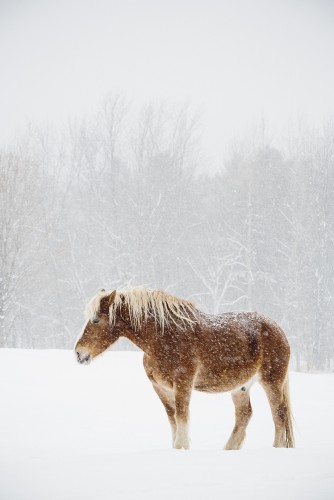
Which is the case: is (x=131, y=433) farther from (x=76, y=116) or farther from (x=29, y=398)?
(x=76, y=116)

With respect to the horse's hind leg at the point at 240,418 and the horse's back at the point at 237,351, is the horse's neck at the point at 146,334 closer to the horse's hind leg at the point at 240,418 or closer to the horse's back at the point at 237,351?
the horse's back at the point at 237,351

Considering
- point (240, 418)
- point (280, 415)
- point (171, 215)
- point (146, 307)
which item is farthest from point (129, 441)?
point (171, 215)

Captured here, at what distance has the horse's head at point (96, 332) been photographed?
512 centimetres

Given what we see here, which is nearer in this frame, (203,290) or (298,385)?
(298,385)

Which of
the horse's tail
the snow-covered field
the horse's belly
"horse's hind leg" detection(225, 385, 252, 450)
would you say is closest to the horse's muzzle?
the snow-covered field

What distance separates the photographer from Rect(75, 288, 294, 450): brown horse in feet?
16.3

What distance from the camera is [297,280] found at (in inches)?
1017

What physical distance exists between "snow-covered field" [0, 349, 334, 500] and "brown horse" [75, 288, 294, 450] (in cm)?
Answer: 58

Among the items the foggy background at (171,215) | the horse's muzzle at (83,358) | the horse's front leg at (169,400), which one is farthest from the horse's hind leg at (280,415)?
the foggy background at (171,215)

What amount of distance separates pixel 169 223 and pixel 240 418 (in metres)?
22.8

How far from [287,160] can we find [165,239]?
8678 millimetres

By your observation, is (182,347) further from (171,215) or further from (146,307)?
(171,215)

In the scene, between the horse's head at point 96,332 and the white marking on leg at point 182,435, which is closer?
the white marking on leg at point 182,435

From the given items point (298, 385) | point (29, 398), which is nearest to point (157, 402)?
point (29, 398)
